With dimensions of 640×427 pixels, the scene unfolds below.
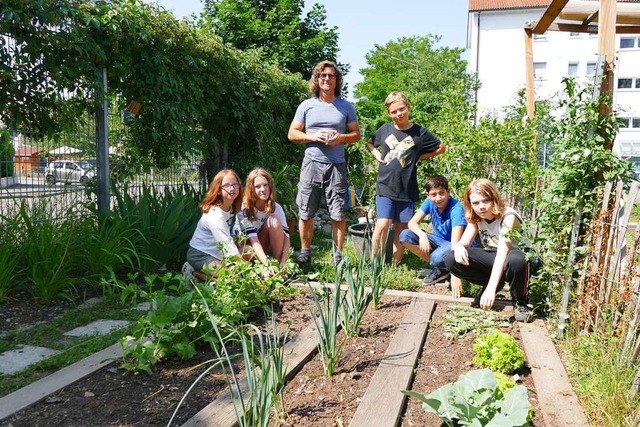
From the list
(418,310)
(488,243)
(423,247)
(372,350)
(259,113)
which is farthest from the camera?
(259,113)

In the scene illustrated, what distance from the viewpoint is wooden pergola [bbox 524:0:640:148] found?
2.80m

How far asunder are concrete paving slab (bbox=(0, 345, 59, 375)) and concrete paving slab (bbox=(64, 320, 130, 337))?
0.92 ft

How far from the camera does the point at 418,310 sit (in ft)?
11.2

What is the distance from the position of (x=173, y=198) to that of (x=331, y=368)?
10.4 feet

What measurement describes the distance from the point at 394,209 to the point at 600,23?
2179 mm

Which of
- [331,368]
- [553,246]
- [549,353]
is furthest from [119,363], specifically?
[553,246]

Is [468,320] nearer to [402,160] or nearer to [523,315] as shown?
[523,315]

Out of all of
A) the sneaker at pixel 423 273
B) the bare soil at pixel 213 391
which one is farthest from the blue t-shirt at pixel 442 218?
the bare soil at pixel 213 391

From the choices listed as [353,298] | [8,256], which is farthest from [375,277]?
[8,256]

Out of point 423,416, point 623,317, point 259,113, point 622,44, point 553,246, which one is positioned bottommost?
point 423,416

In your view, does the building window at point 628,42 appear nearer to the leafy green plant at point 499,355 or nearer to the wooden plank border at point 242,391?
the leafy green plant at point 499,355

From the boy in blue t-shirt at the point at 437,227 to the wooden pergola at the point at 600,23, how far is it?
59.2 inches

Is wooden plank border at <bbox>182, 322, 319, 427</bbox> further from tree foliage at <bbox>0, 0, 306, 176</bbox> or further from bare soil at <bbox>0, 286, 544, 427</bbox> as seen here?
tree foliage at <bbox>0, 0, 306, 176</bbox>

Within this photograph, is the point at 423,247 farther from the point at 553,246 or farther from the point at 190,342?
the point at 190,342
